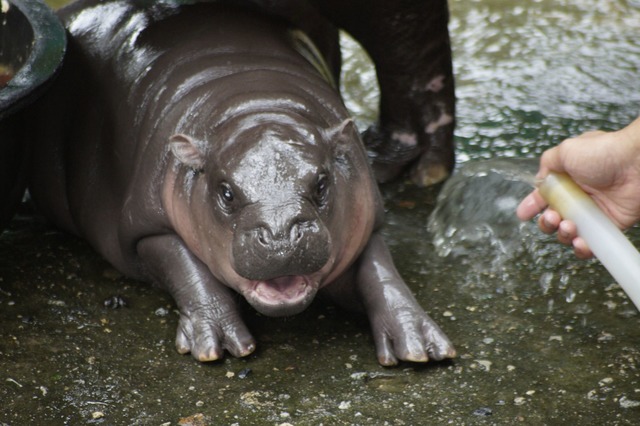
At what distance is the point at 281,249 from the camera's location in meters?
3.49

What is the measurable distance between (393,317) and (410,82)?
1.58 metres

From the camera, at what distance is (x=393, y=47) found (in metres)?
5.11

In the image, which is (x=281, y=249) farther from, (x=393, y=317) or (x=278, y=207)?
(x=393, y=317)

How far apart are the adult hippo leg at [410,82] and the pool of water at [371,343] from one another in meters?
0.14

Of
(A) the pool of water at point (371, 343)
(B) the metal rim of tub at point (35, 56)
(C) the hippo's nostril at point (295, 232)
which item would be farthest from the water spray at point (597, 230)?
(B) the metal rim of tub at point (35, 56)

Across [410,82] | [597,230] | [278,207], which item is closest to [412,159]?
[410,82]

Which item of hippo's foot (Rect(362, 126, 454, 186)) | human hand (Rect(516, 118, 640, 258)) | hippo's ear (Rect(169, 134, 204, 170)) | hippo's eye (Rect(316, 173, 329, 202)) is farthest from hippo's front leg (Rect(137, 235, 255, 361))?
hippo's foot (Rect(362, 126, 454, 186))

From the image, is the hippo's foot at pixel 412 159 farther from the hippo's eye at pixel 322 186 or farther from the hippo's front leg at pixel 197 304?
the hippo's eye at pixel 322 186

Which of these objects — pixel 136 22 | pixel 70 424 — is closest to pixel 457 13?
pixel 136 22

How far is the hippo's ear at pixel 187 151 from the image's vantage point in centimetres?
386

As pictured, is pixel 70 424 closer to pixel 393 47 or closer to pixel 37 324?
pixel 37 324

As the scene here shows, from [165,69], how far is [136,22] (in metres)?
0.33

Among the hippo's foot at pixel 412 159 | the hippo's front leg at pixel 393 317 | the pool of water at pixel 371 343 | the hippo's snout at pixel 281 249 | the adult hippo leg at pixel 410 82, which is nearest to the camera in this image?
the hippo's snout at pixel 281 249

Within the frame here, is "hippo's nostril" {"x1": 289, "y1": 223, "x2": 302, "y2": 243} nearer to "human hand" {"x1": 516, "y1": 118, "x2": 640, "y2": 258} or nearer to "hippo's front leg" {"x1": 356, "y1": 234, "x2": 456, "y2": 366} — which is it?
"hippo's front leg" {"x1": 356, "y1": 234, "x2": 456, "y2": 366}
